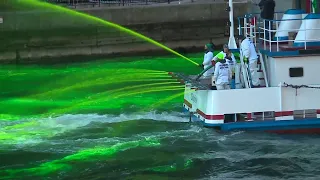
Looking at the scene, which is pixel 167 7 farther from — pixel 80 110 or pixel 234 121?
pixel 234 121

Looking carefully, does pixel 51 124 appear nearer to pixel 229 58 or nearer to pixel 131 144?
pixel 131 144

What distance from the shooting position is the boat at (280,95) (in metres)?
19.2

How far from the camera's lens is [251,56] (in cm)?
2008

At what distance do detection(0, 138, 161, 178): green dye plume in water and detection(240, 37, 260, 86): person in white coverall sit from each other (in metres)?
3.22

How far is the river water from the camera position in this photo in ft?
57.4

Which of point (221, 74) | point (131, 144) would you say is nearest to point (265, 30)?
point (221, 74)

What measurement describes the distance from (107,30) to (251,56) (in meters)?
22.8

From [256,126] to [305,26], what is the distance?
3.06m

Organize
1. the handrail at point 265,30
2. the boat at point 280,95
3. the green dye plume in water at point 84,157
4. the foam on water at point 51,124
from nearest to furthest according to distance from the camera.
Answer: the green dye plume in water at point 84,157, the boat at point 280,95, the handrail at point 265,30, the foam on water at point 51,124

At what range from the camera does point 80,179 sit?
17.0 meters

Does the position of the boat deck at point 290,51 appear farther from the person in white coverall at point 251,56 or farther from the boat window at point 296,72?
the boat window at point 296,72

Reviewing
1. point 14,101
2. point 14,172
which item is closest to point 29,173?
point 14,172

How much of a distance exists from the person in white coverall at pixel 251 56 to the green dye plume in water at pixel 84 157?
A: 3219 millimetres

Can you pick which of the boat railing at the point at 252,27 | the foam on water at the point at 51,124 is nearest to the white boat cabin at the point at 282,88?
the boat railing at the point at 252,27
